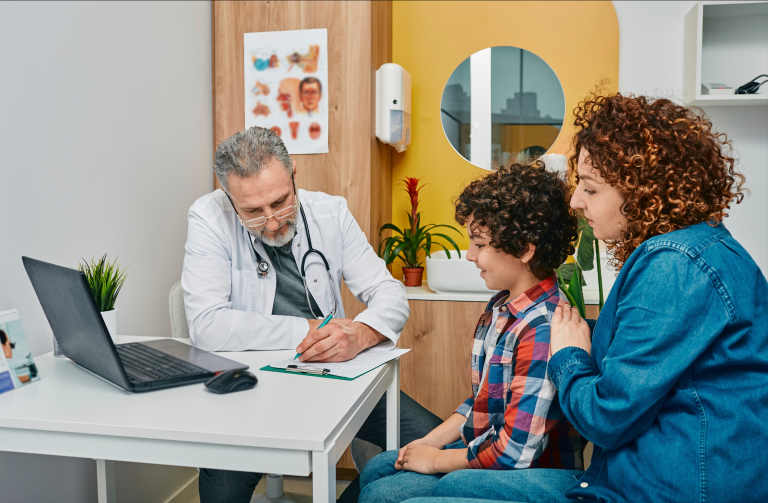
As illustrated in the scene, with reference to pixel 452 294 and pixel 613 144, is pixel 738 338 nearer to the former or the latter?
pixel 613 144

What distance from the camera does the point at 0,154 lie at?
4.32 ft

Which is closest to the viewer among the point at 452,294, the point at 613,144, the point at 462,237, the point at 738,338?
the point at 738,338

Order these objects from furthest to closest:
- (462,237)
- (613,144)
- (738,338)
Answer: (462,237) < (613,144) < (738,338)

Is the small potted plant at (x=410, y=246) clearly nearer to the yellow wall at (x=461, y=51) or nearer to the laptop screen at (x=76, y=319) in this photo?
the yellow wall at (x=461, y=51)

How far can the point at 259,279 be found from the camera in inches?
65.4

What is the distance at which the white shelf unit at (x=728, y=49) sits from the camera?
239 cm

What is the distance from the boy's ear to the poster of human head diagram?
133cm

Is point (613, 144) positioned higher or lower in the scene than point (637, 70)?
lower

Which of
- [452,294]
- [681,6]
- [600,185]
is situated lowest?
[452,294]

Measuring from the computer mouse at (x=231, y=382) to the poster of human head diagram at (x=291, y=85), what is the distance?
1414 millimetres

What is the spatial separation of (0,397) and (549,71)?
241 cm

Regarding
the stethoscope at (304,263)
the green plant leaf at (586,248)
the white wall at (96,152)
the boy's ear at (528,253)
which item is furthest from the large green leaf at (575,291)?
the white wall at (96,152)

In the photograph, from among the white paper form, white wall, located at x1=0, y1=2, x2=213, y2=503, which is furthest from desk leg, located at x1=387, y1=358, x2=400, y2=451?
white wall, located at x1=0, y1=2, x2=213, y2=503

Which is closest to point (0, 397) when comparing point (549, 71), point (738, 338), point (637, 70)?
point (738, 338)
